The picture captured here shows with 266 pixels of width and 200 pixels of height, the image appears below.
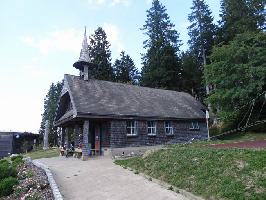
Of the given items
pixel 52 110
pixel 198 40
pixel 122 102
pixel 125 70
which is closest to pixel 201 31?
pixel 198 40

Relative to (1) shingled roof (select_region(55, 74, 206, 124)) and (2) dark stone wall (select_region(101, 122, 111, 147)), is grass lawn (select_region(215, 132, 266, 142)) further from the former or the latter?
(2) dark stone wall (select_region(101, 122, 111, 147))

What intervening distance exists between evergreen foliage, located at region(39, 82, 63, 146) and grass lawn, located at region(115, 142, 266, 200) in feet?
134

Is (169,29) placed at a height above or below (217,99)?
above

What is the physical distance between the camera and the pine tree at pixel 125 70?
2140 inches

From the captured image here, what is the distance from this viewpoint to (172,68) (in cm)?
4719

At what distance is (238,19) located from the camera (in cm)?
4047

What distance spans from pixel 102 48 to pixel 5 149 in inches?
871

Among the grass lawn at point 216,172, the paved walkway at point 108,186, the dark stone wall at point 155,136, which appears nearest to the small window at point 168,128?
the dark stone wall at point 155,136

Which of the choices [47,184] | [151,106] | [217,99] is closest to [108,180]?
[47,184]

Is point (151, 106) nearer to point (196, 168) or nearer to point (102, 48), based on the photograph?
point (196, 168)

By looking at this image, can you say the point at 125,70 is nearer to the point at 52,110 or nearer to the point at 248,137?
the point at 52,110

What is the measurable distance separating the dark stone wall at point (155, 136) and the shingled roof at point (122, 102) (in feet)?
2.44

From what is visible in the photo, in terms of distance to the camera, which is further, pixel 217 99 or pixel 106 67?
pixel 106 67

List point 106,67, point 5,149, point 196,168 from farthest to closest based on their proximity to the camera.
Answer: point 106,67, point 5,149, point 196,168
